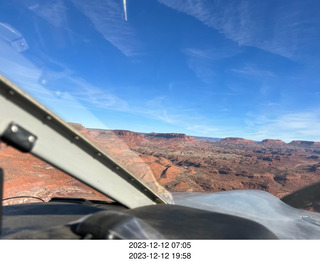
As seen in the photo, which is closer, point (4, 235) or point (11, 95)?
point (11, 95)

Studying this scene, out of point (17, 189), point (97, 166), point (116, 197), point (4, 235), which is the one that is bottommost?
point (17, 189)

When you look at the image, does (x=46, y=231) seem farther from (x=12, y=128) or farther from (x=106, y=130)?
(x=106, y=130)

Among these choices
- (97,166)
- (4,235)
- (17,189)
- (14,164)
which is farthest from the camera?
(14,164)

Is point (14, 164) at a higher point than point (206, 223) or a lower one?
lower

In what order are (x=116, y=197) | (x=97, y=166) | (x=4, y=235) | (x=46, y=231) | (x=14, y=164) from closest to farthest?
(x=46, y=231)
(x=4, y=235)
(x=97, y=166)
(x=116, y=197)
(x=14, y=164)
